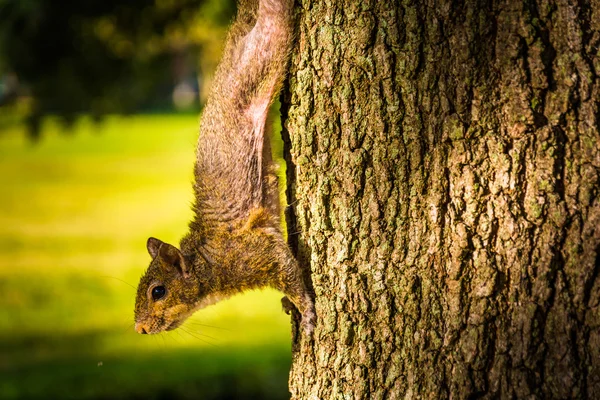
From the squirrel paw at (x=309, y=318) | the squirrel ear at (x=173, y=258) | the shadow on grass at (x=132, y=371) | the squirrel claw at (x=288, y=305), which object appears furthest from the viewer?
the shadow on grass at (x=132, y=371)

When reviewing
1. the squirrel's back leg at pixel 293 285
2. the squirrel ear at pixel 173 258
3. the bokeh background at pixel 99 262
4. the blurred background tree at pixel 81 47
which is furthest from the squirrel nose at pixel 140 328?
the blurred background tree at pixel 81 47

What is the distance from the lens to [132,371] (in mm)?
6727

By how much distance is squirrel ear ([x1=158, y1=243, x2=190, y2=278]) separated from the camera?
3268 millimetres

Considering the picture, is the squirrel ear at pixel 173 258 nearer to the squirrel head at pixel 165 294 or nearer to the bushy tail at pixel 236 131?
the squirrel head at pixel 165 294

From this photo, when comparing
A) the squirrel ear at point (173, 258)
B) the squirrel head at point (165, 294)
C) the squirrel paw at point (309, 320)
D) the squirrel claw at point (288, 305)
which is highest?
the squirrel ear at point (173, 258)

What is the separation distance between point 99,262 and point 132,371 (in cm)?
463

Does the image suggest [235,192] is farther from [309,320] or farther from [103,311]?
[103,311]

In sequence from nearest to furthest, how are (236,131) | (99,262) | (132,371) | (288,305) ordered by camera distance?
1. (288,305)
2. (236,131)
3. (132,371)
4. (99,262)

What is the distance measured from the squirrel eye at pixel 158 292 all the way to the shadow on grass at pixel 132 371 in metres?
2.66

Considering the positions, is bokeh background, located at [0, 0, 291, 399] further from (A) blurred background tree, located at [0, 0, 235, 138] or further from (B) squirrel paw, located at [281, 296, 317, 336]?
(B) squirrel paw, located at [281, 296, 317, 336]

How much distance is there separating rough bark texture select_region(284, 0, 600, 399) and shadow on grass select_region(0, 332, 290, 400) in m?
3.61

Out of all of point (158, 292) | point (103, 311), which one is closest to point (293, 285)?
point (158, 292)

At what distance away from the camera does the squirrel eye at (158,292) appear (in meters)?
3.41

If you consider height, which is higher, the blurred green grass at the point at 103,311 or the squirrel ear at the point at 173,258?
the blurred green grass at the point at 103,311
